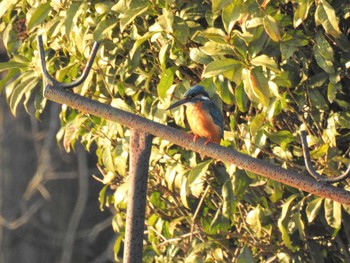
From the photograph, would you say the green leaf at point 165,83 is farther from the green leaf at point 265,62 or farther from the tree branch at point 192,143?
the tree branch at point 192,143

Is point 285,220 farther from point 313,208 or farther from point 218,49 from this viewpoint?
point 218,49

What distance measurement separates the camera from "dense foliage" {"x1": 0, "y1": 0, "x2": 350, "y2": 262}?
3256 mm

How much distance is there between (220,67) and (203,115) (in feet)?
1.19

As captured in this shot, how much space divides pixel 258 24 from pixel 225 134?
0.65 metres

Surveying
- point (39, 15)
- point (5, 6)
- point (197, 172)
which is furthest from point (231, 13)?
point (5, 6)

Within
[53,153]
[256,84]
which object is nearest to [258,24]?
[256,84]

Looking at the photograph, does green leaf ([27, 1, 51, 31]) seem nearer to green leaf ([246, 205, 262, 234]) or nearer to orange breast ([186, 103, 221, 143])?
orange breast ([186, 103, 221, 143])

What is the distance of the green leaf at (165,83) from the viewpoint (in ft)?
11.7

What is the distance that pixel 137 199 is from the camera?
2.30 metres

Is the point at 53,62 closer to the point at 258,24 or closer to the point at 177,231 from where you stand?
the point at 177,231

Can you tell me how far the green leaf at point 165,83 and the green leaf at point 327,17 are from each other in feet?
2.32

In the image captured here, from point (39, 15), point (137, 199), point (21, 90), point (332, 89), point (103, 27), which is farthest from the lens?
point (21, 90)

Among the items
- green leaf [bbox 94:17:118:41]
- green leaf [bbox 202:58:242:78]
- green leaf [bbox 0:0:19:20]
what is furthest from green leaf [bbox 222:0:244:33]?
green leaf [bbox 0:0:19:20]

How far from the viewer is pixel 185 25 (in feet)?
11.2
